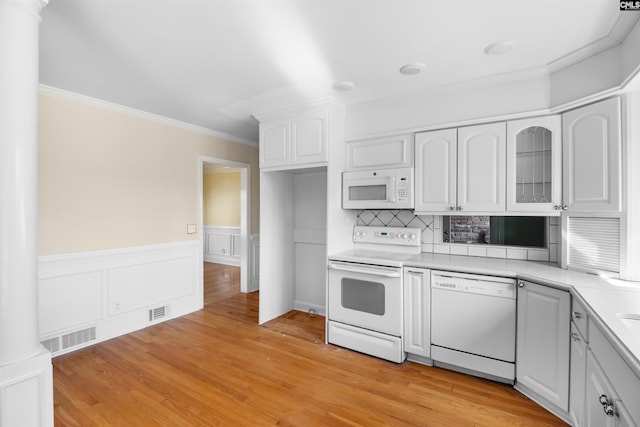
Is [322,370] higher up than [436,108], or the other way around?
[436,108]

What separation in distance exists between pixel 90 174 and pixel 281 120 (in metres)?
1.96

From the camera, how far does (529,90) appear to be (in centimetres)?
251

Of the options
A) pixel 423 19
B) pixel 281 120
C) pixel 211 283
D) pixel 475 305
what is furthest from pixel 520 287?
pixel 211 283

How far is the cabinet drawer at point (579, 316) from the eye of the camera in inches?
65.6

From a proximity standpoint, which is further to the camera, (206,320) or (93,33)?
(206,320)

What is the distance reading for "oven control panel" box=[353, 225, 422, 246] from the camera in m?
3.14

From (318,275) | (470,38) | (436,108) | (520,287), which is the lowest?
(318,275)

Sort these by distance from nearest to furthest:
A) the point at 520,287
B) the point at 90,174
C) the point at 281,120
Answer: the point at 520,287 < the point at 90,174 < the point at 281,120

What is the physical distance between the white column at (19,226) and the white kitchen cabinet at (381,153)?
8.13 ft

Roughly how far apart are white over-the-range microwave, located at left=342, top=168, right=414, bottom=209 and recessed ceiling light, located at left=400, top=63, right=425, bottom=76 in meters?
0.82

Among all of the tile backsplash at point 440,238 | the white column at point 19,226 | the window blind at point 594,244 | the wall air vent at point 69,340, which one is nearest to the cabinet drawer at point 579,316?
the window blind at point 594,244

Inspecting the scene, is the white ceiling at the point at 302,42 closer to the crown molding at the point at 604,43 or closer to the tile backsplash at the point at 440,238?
the crown molding at the point at 604,43

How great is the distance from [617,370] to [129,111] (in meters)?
4.22

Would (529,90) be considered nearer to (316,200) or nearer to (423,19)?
(423,19)
